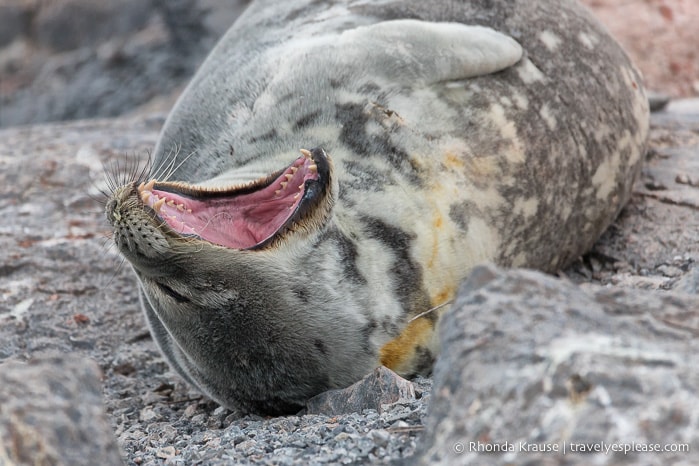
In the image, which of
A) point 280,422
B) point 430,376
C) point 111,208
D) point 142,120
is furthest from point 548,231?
point 142,120

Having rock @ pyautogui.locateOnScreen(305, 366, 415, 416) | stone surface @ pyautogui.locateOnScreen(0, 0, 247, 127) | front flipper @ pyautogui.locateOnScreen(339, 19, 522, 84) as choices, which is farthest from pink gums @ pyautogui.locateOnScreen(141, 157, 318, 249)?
stone surface @ pyautogui.locateOnScreen(0, 0, 247, 127)

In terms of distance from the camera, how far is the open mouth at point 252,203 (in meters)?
3.25

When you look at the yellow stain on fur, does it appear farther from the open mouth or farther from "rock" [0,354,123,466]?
"rock" [0,354,123,466]

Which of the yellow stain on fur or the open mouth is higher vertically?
the open mouth

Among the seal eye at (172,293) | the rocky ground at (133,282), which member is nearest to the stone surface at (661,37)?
the rocky ground at (133,282)

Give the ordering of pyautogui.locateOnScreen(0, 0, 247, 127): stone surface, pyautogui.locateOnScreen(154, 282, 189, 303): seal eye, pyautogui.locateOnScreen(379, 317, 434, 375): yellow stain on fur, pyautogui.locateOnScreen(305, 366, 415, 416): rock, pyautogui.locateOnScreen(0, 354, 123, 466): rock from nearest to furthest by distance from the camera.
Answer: pyautogui.locateOnScreen(0, 354, 123, 466): rock < pyautogui.locateOnScreen(305, 366, 415, 416): rock < pyautogui.locateOnScreen(154, 282, 189, 303): seal eye < pyautogui.locateOnScreen(379, 317, 434, 375): yellow stain on fur < pyautogui.locateOnScreen(0, 0, 247, 127): stone surface

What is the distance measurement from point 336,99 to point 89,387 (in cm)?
191

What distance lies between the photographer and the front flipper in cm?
390

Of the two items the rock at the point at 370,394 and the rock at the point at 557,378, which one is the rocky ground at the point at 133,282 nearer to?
the rock at the point at 370,394

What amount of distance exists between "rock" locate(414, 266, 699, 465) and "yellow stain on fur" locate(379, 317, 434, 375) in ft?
4.14

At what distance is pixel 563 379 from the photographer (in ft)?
6.29

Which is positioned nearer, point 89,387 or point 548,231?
point 89,387

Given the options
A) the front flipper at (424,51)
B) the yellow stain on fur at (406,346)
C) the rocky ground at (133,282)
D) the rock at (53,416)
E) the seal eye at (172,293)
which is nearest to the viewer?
the rock at (53,416)

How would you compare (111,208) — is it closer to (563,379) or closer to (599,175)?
(563,379)
